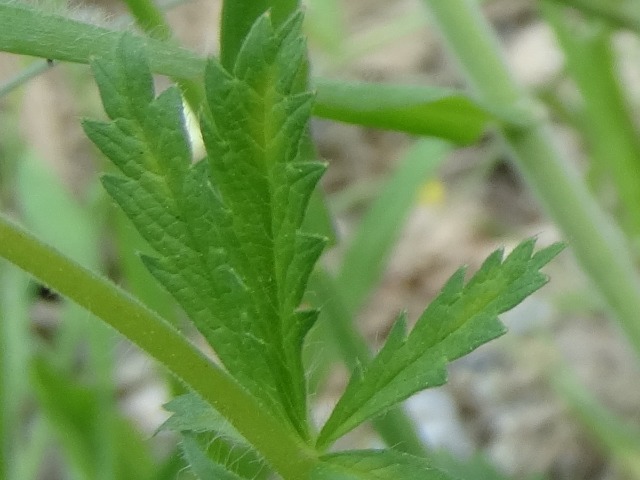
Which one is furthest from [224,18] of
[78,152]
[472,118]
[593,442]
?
[78,152]

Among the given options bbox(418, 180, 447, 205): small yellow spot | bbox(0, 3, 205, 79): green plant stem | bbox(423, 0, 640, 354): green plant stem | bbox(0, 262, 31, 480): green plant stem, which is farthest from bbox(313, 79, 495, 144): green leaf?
bbox(418, 180, 447, 205): small yellow spot

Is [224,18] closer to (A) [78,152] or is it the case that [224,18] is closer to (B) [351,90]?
(B) [351,90]

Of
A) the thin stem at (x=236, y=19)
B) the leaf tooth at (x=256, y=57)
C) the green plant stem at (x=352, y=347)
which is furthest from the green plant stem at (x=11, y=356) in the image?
the leaf tooth at (x=256, y=57)

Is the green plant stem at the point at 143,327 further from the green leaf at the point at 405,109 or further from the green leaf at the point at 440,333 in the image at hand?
the green leaf at the point at 405,109

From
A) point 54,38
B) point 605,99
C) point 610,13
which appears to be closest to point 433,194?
point 605,99

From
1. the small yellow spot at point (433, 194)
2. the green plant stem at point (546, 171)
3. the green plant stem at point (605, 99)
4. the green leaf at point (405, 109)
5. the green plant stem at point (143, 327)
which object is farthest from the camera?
the small yellow spot at point (433, 194)

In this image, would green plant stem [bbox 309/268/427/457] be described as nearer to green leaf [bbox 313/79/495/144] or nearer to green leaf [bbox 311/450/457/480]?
green leaf [bbox 313/79/495/144]
